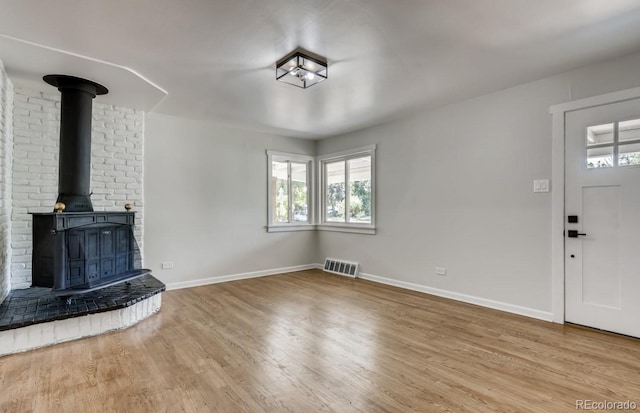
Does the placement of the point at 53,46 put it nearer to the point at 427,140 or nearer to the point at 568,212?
the point at 427,140

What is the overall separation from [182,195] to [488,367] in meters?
4.28

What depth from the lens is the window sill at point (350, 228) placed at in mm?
5184

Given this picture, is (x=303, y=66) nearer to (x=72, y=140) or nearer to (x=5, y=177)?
(x=72, y=140)

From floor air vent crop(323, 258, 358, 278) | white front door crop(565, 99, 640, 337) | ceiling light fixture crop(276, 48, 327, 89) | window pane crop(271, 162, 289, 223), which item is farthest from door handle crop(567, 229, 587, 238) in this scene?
window pane crop(271, 162, 289, 223)

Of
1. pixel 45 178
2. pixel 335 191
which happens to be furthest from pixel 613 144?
pixel 45 178

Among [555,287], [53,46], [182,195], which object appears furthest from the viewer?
[182,195]

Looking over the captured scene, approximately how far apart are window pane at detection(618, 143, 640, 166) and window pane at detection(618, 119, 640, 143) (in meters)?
0.07

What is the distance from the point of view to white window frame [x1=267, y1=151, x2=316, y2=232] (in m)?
5.59

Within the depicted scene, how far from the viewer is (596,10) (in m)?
2.13

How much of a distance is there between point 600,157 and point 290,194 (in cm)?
440

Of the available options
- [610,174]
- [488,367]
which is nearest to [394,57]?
[610,174]

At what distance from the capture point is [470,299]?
3893 millimetres

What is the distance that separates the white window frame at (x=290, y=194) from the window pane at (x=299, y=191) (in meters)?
0.07

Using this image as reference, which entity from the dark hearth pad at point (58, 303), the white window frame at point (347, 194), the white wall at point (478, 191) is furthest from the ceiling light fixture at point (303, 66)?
the dark hearth pad at point (58, 303)
